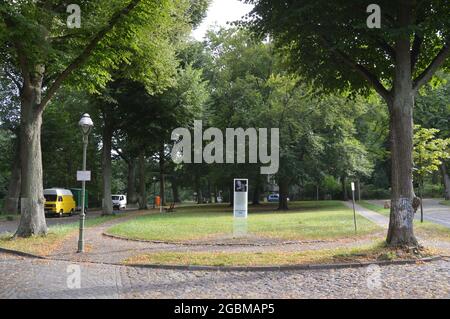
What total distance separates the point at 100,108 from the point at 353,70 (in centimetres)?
2553

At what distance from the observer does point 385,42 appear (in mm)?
14516

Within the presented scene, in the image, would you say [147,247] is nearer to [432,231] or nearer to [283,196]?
[432,231]

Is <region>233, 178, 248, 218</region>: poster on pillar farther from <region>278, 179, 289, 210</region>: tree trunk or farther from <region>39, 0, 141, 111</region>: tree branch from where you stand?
<region>278, 179, 289, 210</region>: tree trunk

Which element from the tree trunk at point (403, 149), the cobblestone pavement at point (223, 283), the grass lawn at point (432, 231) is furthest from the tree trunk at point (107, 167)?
the tree trunk at point (403, 149)

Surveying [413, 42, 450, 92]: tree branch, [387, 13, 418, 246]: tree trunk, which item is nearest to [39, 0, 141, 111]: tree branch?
[387, 13, 418, 246]: tree trunk

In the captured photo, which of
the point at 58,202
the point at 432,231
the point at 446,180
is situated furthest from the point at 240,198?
the point at 446,180

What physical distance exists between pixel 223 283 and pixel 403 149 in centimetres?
706

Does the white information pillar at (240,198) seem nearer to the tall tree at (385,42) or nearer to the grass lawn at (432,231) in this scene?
the tall tree at (385,42)

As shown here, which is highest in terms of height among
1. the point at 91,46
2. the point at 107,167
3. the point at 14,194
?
the point at 91,46

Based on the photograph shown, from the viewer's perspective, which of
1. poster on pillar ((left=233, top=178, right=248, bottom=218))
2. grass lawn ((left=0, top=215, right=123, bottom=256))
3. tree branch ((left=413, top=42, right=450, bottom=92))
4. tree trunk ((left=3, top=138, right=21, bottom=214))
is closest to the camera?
tree branch ((left=413, top=42, right=450, bottom=92))

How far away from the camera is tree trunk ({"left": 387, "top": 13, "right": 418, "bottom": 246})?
13.7 m

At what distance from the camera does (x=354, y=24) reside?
44.5ft

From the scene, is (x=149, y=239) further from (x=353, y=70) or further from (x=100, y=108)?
(x=100, y=108)
